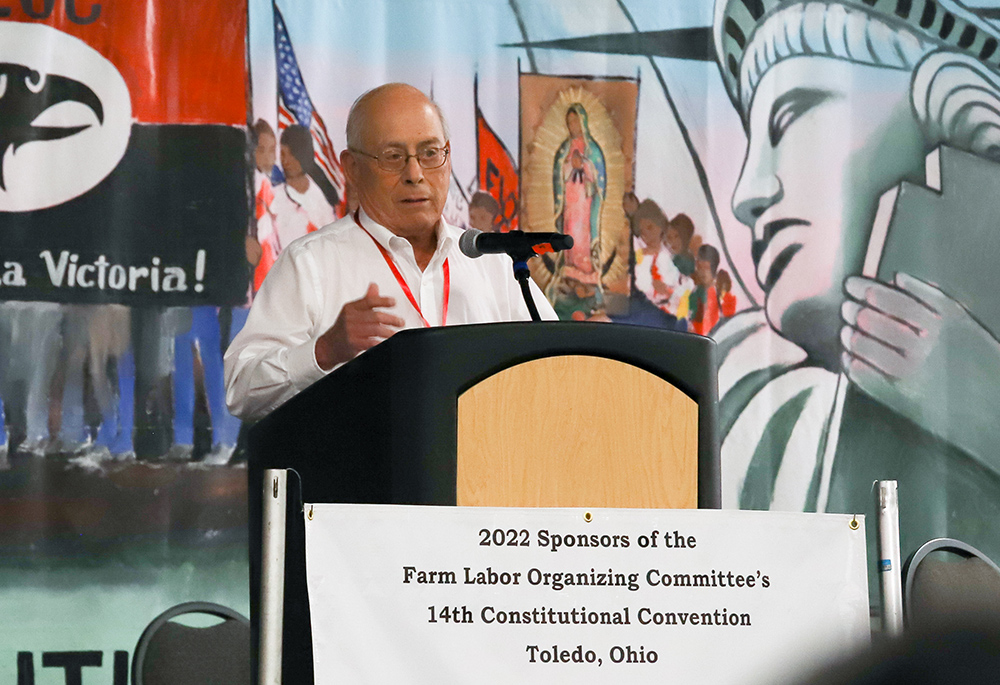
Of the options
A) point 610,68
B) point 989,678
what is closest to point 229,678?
point 989,678

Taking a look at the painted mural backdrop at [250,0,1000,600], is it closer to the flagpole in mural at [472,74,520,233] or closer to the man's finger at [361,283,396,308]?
the flagpole in mural at [472,74,520,233]

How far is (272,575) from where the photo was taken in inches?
46.6

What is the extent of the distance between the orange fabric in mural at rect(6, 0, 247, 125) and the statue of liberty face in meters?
1.67

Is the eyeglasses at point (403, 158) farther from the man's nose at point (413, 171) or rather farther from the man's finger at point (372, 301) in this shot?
the man's finger at point (372, 301)

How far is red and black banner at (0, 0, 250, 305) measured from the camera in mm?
3562

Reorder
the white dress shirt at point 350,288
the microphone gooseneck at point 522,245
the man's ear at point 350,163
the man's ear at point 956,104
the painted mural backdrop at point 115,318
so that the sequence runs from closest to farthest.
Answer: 1. the microphone gooseneck at point 522,245
2. the white dress shirt at point 350,288
3. the man's ear at point 350,163
4. the painted mural backdrop at point 115,318
5. the man's ear at point 956,104

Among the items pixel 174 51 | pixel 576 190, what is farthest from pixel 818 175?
pixel 174 51

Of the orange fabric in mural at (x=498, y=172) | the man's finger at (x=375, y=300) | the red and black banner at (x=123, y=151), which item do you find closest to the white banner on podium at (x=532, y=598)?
the man's finger at (x=375, y=300)

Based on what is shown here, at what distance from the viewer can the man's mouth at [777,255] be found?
4.02 m

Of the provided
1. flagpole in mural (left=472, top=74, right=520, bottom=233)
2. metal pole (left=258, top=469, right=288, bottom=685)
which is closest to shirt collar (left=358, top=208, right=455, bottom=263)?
metal pole (left=258, top=469, right=288, bottom=685)

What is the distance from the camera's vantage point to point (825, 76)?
13.5 ft

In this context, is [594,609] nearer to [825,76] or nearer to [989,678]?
[989,678]

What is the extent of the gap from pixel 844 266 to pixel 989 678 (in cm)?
384

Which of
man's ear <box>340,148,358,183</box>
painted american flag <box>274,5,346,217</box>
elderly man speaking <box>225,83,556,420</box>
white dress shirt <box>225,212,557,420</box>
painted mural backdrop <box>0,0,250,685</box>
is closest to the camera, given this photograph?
white dress shirt <box>225,212,557,420</box>
